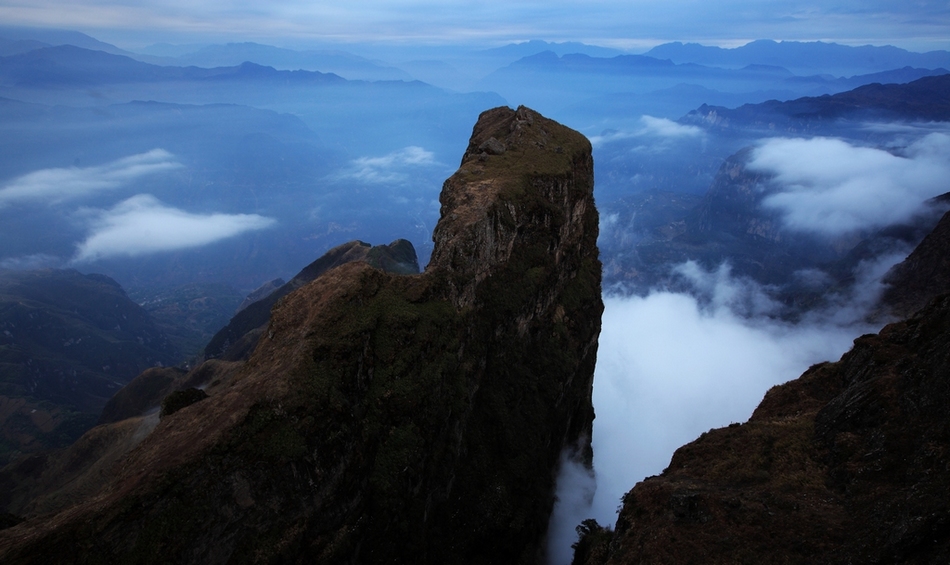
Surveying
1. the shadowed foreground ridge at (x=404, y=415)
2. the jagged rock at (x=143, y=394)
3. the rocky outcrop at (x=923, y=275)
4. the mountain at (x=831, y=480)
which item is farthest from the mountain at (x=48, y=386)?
the rocky outcrop at (x=923, y=275)

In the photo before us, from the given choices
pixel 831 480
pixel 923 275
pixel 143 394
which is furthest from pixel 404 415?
pixel 923 275

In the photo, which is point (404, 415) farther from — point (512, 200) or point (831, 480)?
point (831, 480)

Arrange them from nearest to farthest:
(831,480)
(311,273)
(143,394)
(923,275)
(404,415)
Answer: (831,480)
(404,415)
(143,394)
(923,275)
(311,273)

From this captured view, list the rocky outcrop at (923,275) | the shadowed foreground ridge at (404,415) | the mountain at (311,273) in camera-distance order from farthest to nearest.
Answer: the mountain at (311,273) → the rocky outcrop at (923,275) → the shadowed foreground ridge at (404,415)

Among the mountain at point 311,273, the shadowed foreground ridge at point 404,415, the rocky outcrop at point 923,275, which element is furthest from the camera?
the mountain at point 311,273

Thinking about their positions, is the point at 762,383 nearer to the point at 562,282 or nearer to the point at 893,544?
the point at 562,282

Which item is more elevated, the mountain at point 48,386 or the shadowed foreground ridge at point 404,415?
the shadowed foreground ridge at point 404,415

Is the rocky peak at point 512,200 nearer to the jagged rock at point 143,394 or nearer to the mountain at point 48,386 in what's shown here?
the jagged rock at point 143,394

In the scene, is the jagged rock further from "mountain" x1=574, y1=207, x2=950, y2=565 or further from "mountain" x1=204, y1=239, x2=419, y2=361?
"mountain" x1=574, y1=207, x2=950, y2=565
